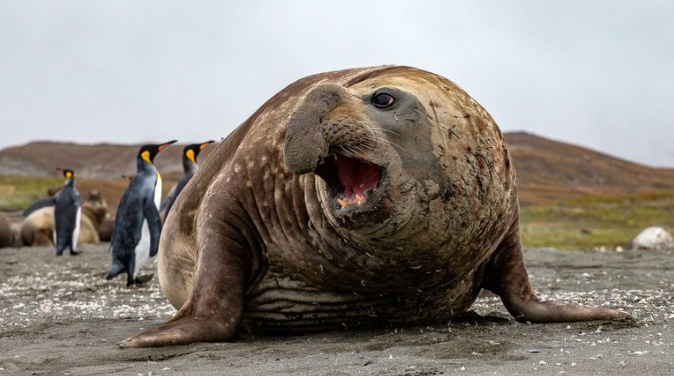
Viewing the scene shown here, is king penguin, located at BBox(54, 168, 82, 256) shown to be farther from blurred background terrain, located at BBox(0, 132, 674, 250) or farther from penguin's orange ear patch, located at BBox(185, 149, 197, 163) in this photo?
blurred background terrain, located at BBox(0, 132, 674, 250)

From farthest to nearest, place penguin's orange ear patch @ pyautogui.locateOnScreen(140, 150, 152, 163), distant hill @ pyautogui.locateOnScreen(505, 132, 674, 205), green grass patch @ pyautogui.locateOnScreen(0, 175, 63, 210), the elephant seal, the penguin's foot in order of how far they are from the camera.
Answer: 1. distant hill @ pyautogui.locateOnScreen(505, 132, 674, 205)
2. green grass patch @ pyautogui.locateOnScreen(0, 175, 63, 210)
3. penguin's orange ear patch @ pyautogui.locateOnScreen(140, 150, 152, 163)
4. the penguin's foot
5. the elephant seal

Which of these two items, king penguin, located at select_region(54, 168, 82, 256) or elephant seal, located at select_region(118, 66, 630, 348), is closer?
elephant seal, located at select_region(118, 66, 630, 348)

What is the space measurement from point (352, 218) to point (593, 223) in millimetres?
30766

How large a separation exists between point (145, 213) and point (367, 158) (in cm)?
912

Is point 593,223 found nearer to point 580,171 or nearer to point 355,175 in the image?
point 355,175

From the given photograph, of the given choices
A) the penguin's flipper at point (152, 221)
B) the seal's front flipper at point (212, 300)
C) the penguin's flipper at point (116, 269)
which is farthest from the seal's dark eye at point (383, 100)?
the penguin's flipper at point (152, 221)

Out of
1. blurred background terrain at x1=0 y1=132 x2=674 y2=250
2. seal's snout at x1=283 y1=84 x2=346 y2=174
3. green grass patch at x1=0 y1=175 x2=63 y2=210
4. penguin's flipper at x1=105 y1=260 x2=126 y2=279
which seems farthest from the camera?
green grass patch at x1=0 y1=175 x2=63 y2=210

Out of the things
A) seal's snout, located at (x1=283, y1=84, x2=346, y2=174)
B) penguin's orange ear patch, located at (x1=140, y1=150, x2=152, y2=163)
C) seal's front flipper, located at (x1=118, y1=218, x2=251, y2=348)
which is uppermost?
penguin's orange ear patch, located at (x1=140, y1=150, x2=152, y2=163)

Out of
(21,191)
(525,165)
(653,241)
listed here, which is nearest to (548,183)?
(525,165)

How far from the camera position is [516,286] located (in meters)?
5.68

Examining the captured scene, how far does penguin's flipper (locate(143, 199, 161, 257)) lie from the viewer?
12.7 m

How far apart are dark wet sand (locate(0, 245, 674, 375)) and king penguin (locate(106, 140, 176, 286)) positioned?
3.38 meters

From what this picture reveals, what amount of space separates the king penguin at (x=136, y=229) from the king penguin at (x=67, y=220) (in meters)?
5.80

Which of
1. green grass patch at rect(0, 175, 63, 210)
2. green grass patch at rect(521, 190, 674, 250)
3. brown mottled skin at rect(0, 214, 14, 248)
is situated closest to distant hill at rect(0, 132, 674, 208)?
green grass patch at rect(0, 175, 63, 210)
